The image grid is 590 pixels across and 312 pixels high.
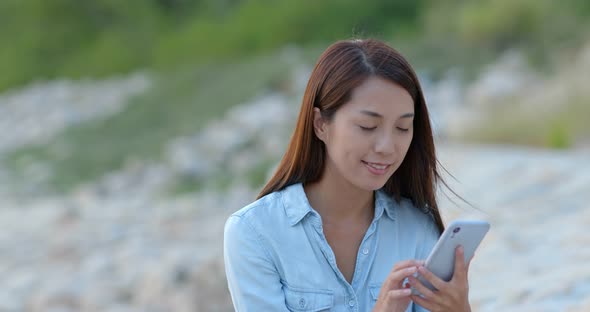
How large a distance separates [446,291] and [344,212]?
1.09 feet

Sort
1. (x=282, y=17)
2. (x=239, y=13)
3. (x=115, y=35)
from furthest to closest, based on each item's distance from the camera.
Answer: (x=115, y=35) < (x=239, y=13) < (x=282, y=17)

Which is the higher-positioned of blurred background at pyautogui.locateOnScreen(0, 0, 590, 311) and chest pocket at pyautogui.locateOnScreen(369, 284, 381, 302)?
blurred background at pyautogui.locateOnScreen(0, 0, 590, 311)

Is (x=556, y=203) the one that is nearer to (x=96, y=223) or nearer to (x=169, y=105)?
(x=96, y=223)

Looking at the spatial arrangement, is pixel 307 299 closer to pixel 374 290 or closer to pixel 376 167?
pixel 374 290

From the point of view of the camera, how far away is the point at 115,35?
888 inches

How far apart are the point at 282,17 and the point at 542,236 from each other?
589 inches

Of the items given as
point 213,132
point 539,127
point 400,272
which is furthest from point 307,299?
point 213,132

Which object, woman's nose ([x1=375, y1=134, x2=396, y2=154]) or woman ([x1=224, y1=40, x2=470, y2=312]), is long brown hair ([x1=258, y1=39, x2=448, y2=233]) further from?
woman's nose ([x1=375, y1=134, x2=396, y2=154])

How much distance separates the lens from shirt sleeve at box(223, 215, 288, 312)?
6.62 feet

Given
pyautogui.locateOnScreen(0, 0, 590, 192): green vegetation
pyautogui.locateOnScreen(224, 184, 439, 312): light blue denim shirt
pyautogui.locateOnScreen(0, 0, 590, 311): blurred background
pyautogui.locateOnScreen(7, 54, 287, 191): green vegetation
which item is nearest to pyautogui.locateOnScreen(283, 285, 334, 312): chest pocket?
pyautogui.locateOnScreen(224, 184, 439, 312): light blue denim shirt

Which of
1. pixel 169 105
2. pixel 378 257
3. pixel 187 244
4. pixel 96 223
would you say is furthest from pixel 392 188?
pixel 169 105

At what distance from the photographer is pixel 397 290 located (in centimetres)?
192

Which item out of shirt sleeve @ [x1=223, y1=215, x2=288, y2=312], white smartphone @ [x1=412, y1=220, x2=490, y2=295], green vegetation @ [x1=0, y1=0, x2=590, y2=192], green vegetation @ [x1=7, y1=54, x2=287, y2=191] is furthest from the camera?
green vegetation @ [x1=7, y1=54, x2=287, y2=191]

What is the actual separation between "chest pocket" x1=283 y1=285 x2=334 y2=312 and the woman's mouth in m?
0.26
